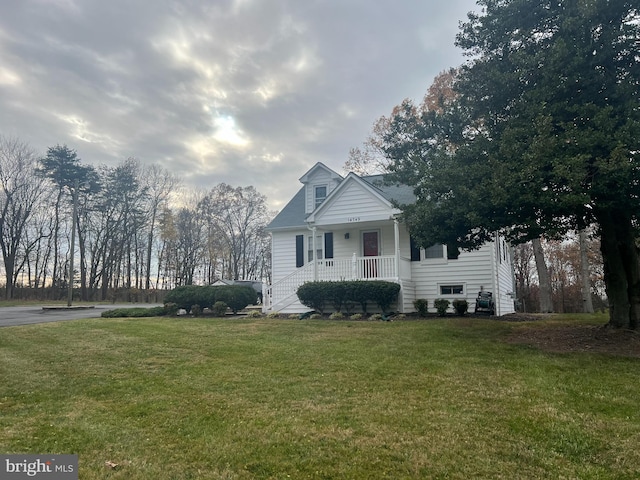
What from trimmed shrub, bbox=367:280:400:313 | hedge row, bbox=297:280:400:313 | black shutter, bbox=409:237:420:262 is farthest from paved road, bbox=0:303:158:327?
black shutter, bbox=409:237:420:262

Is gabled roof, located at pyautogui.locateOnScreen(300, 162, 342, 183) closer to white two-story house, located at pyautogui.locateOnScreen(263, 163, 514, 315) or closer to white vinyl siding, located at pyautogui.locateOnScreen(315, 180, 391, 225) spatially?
white two-story house, located at pyautogui.locateOnScreen(263, 163, 514, 315)

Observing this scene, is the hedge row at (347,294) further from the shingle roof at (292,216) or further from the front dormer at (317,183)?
the front dormer at (317,183)

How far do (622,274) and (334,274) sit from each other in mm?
9066

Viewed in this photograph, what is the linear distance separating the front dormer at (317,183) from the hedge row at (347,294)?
461cm

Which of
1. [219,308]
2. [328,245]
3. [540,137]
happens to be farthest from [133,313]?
[540,137]

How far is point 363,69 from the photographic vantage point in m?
15.3

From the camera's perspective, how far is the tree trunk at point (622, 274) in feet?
31.4

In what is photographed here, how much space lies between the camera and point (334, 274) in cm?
1641

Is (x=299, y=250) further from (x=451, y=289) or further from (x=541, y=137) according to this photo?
(x=541, y=137)

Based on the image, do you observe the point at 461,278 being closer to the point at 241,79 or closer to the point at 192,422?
the point at 241,79

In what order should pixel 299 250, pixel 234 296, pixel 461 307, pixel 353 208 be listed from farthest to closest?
pixel 299 250
pixel 234 296
pixel 353 208
pixel 461 307

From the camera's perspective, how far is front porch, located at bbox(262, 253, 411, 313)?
51.4 ft

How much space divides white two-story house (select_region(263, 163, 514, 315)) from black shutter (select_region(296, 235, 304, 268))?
1.7 inches

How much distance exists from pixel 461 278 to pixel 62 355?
484 inches
